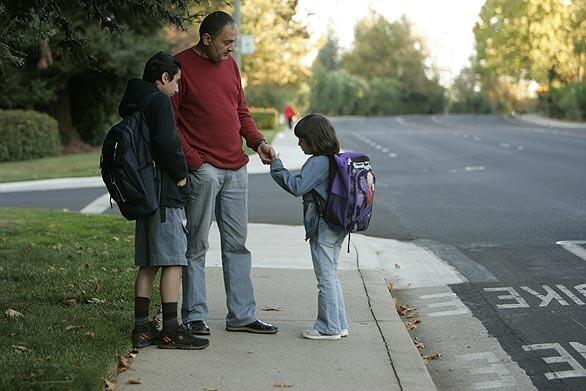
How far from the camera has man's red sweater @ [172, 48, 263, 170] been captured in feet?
20.4

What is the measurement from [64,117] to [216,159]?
106 ft

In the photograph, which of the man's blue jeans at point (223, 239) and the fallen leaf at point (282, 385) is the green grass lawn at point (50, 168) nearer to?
the man's blue jeans at point (223, 239)

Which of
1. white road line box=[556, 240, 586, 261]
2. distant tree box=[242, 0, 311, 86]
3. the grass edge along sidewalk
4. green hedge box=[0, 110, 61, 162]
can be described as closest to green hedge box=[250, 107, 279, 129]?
distant tree box=[242, 0, 311, 86]

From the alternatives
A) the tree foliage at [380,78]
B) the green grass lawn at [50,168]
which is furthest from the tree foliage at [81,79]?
the tree foliage at [380,78]

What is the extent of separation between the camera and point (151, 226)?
5.96m

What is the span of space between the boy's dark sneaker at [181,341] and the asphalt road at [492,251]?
142cm

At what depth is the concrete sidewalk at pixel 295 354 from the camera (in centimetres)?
546

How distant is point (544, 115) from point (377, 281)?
7132cm

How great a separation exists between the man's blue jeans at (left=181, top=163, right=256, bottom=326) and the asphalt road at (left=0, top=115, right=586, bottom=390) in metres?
1.29

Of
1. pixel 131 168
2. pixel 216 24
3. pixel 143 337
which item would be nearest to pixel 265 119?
pixel 216 24

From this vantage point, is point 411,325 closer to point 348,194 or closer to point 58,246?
point 348,194

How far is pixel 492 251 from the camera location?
1075cm

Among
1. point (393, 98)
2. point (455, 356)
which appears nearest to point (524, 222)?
point (455, 356)

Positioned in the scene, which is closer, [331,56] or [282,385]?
[282,385]
